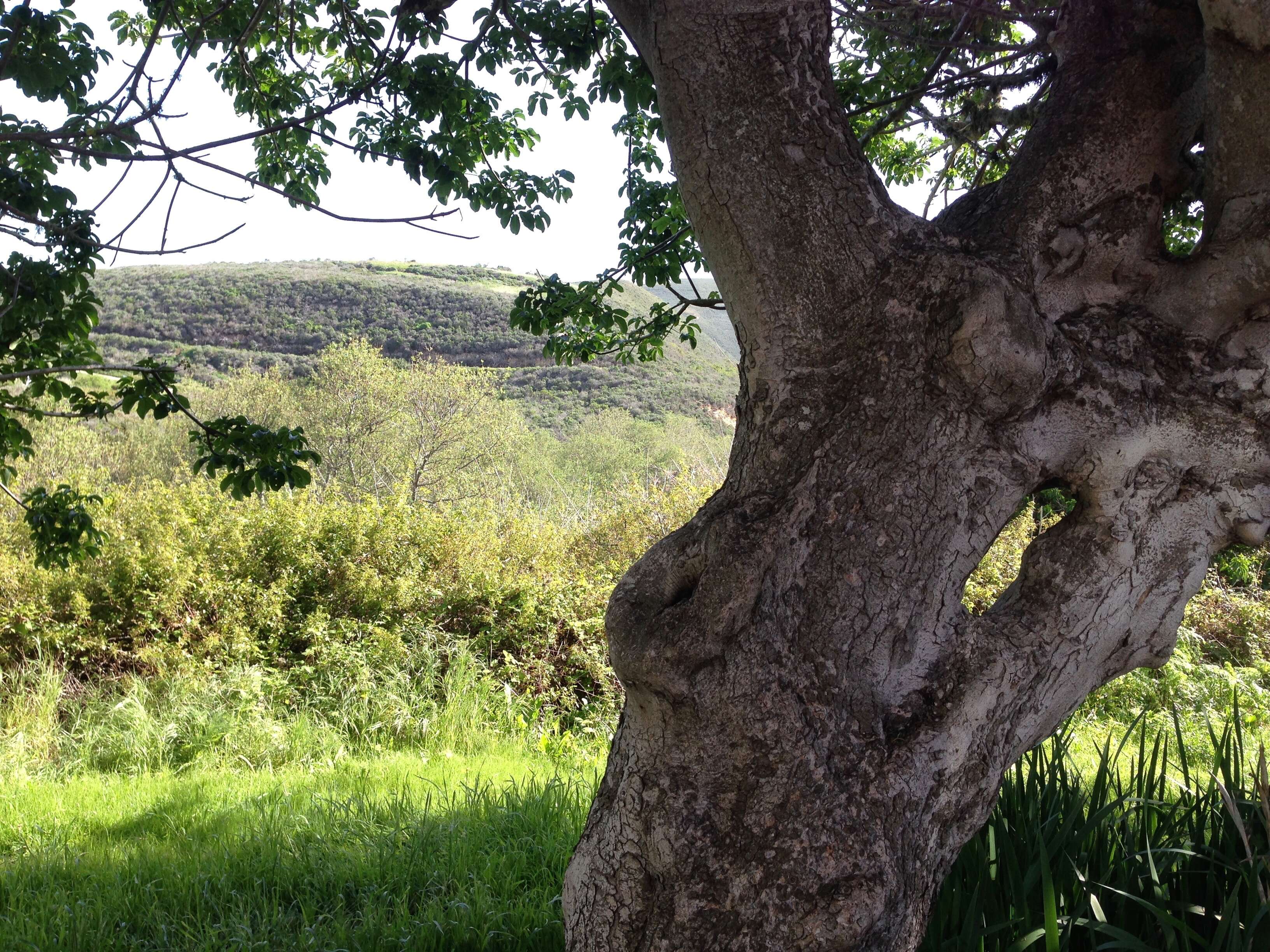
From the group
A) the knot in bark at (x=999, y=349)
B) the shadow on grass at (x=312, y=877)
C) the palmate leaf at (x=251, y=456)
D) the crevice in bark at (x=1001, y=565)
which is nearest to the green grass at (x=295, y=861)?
the shadow on grass at (x=312, y=877)

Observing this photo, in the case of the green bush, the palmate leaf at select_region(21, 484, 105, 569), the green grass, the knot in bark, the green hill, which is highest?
the green hill

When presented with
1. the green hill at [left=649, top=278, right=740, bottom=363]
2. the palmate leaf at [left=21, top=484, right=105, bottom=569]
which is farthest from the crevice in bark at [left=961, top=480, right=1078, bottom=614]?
the green hill at [left=649, top=278, right=740, bottom=363]

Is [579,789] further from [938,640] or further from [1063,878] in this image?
[938,640]

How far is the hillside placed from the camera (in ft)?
130

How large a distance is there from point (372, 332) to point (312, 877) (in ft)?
139

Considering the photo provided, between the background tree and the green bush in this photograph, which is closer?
the background tree

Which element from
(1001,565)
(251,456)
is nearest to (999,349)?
(251,456)

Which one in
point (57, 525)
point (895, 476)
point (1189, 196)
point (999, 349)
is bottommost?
point (57, 525)

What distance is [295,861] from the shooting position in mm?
3424

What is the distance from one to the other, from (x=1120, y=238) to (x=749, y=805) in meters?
1.69

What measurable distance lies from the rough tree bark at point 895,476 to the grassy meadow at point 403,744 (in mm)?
575

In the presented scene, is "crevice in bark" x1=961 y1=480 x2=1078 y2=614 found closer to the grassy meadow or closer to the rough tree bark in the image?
the grassy meadow

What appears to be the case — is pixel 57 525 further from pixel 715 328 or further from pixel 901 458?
pixel 715 328

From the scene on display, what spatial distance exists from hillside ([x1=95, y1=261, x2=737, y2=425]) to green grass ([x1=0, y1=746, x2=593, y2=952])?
1273 inches
